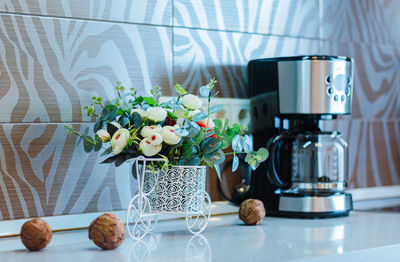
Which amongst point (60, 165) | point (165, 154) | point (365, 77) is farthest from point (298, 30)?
point (60, 165)

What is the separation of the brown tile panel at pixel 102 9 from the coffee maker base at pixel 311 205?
1.75 ft

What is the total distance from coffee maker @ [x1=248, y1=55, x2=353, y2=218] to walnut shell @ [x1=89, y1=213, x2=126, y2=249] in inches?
17.4

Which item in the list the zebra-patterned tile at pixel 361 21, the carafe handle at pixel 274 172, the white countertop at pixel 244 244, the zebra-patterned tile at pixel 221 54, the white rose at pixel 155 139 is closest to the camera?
the white countertop at pixel 244 244

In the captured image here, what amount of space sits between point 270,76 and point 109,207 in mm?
505

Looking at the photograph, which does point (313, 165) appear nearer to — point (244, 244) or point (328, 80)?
point (328, 80)

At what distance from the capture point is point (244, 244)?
1.00m

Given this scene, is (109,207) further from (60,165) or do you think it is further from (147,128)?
(147,128)

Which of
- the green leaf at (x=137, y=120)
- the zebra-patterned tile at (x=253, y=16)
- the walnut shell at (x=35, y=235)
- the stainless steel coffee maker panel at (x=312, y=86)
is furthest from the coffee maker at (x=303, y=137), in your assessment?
the walnut shell at (x=35, y=235)

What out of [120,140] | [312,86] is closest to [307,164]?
Answer: [312,86]

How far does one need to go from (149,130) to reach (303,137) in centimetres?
45

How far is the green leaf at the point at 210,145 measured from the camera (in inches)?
41.6

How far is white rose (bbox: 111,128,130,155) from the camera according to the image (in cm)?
102

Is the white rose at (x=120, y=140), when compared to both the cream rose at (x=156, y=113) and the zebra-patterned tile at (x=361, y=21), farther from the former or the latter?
the zebra-patterned tile at (x=361, y=21)

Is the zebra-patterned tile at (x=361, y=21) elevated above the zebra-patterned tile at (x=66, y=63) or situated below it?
above
